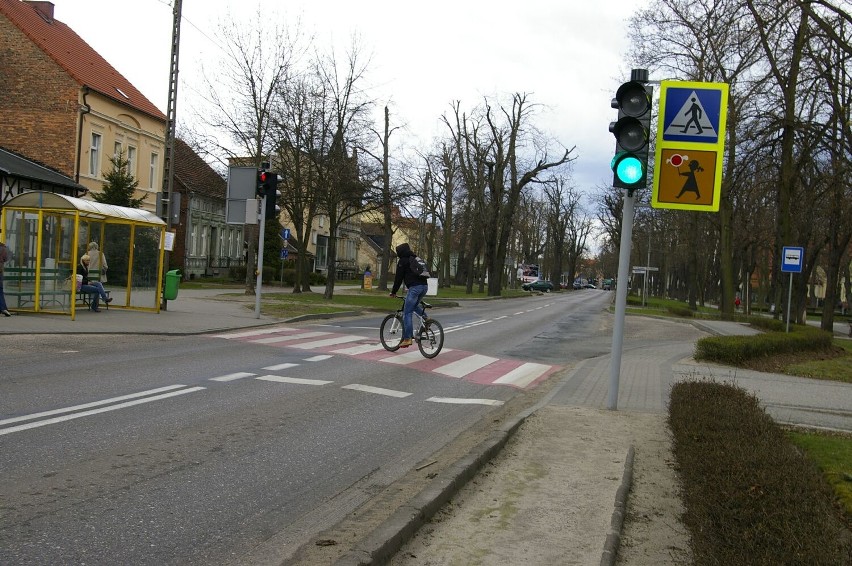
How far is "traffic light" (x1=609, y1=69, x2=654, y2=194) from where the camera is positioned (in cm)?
866

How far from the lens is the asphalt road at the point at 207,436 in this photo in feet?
14.9

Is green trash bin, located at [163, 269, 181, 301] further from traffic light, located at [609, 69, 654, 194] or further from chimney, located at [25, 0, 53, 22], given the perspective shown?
chimney, located at [25, 0, 53, 22]

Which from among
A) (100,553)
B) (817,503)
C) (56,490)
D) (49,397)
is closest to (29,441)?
(56,490)

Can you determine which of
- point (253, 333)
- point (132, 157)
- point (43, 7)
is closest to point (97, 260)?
point (253, 333)

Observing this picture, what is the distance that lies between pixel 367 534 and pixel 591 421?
4638 mm

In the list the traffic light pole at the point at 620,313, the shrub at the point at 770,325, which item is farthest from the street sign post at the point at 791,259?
the traffic light pole at the point at 620,313

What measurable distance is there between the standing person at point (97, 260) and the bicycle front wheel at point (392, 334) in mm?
9171

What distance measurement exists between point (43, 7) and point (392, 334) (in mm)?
36334

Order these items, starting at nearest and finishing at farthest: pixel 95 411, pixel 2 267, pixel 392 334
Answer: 1. pixel 95 411
2. pixel 392 334
3. pixel 2 267

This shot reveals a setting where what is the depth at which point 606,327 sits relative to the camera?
28.7m

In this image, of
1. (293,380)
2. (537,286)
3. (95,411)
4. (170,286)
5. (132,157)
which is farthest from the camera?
(537,286)

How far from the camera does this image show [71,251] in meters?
19.4

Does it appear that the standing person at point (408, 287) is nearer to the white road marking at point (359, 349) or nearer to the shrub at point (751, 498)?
the white road marking at point (359, 349)

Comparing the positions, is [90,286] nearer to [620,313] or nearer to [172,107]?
[172,107]
